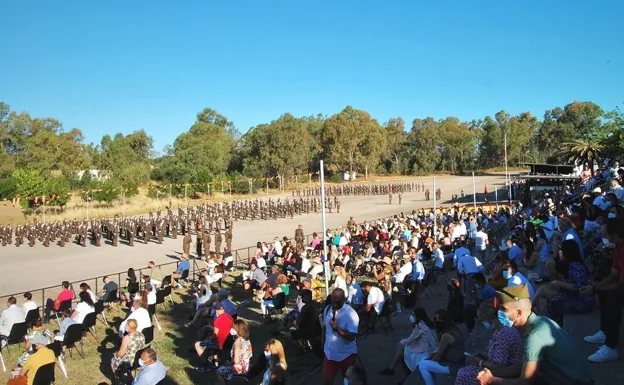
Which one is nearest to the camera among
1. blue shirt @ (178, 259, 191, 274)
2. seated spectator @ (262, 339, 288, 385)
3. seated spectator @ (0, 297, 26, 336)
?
seated spectator @ (262, 339, 288, 385)

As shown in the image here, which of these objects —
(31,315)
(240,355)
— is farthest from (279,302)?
(31,315)

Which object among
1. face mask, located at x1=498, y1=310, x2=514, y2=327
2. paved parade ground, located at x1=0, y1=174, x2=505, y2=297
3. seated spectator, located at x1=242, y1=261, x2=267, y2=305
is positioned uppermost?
face mask, located at x1=498, y1=310, x2=514, y2=327

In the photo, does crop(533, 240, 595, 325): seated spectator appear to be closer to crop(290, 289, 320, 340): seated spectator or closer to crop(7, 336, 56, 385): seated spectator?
crop(290, 289, 320, 340): seated spectator

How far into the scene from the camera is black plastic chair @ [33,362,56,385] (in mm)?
6906

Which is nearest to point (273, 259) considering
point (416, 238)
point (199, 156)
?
point (416, 238)

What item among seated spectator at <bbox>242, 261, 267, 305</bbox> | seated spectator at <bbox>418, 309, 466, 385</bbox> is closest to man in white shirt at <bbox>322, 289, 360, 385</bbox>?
seated spectator at <bbox>418, 309, 466, 385</bbox>

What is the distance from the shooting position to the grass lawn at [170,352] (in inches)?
329

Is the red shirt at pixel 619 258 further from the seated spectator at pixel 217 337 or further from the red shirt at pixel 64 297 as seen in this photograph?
the red shirt at pixel 64 297

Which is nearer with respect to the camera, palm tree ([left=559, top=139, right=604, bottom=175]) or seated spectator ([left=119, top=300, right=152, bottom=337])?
seated spectator ([left=119, top=300, right=152, bottom=337])

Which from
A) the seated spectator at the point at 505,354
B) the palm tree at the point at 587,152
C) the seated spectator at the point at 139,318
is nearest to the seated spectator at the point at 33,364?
the seated spectator at the point at 139,318

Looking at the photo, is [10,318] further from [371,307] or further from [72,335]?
[371,307]

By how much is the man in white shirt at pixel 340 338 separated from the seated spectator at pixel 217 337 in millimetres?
2424

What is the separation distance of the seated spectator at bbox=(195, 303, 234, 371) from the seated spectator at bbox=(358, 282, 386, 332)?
2.46 metres

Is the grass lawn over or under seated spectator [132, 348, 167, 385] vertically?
under
